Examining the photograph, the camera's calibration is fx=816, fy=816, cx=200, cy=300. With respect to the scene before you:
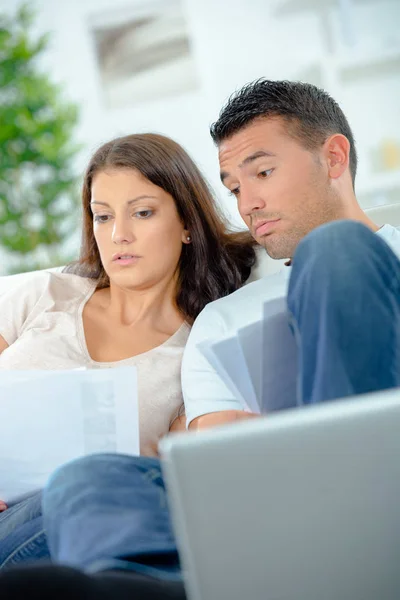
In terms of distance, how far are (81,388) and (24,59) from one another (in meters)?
3.78

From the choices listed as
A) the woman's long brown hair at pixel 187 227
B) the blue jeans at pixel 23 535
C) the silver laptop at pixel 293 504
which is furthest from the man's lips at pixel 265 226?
the silver laptop at pixel 293 504

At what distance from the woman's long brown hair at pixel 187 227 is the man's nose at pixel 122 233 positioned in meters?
0.12

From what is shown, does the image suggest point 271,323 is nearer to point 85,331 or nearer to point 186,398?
point 186,398

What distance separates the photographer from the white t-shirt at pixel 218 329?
4.99 feet

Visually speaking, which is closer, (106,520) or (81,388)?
(106,520)

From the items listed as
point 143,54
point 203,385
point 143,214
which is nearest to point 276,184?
point 143,214

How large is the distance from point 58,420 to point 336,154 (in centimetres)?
88

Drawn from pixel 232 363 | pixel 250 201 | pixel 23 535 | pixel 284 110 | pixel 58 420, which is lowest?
pixel 23 535

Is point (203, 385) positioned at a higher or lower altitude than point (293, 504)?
lower

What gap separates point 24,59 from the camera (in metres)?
4.71

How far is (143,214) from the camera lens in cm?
176

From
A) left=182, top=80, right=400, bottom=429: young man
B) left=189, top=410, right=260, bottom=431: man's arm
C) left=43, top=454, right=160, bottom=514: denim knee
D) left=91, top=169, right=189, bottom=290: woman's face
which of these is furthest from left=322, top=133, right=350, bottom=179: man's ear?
left=43, top=454, right=160, bottom=514: denim knee

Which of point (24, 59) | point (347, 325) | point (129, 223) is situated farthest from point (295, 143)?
point (24, 59)

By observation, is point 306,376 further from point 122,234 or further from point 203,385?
point 122,234
